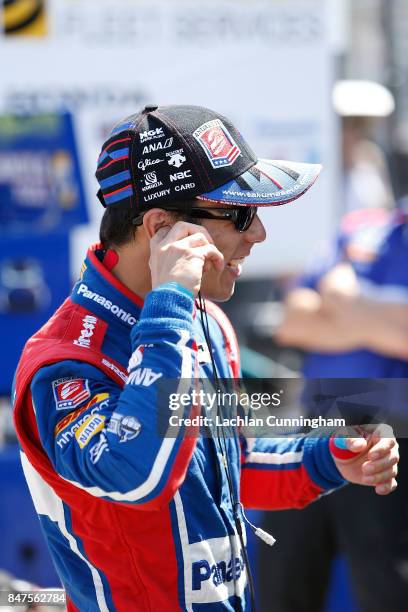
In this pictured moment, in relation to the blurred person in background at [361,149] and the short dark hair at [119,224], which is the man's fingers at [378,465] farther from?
the blurred person in background at [361,149]

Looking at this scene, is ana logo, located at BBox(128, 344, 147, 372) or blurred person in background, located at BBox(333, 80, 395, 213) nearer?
ana logo, located at BBox(128, 344, 147, 372)

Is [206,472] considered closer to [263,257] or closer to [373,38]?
[263,257]

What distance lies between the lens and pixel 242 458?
2055 millimetres

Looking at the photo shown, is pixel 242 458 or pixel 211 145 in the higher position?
pixel 211 145

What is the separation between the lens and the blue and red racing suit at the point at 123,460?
1.51 metres

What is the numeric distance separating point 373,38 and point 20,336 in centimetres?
962

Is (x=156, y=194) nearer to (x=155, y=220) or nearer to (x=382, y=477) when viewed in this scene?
(x=155, y=220)

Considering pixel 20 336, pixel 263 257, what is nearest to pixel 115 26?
pixel 263 257

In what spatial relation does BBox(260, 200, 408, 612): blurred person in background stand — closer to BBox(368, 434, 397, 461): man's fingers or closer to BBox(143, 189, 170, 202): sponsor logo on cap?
BBox(368, 434, 397, 461): man's fingers

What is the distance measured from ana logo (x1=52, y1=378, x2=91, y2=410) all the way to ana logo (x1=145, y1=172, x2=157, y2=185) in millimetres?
356

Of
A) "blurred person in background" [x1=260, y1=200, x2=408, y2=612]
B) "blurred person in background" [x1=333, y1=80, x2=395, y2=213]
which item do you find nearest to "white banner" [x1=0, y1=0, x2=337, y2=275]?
"blurred person in background" [x1=333, y1=80, x2=395, y2=213]

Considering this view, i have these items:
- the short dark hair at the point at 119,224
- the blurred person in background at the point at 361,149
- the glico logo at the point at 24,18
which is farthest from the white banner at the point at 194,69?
the short dark hair at the point at 119,224

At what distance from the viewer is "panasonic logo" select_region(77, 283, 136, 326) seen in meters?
1.78

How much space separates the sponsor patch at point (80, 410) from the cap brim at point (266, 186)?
A: 384 mm
